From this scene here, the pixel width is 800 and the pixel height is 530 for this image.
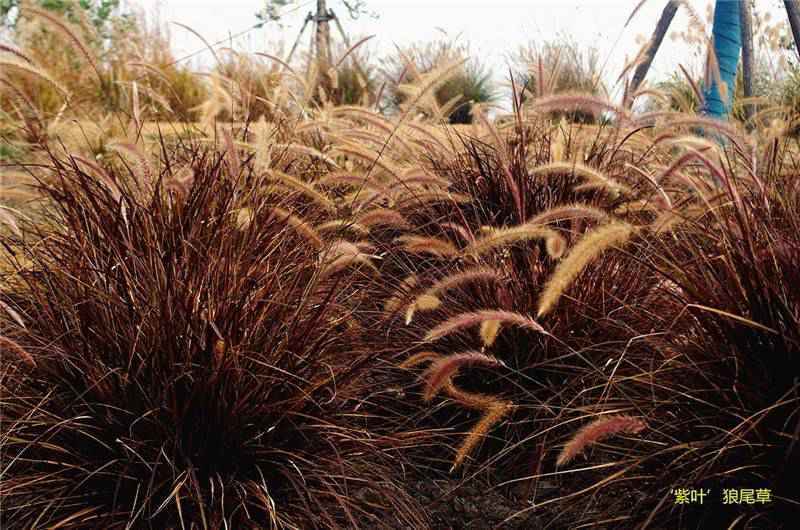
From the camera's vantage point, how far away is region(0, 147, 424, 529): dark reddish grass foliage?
2.22m

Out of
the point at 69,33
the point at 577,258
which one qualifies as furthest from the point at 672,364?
the point at 69,33

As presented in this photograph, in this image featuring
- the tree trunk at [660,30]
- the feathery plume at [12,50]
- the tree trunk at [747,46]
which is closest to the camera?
the feathery plume at [12,50]

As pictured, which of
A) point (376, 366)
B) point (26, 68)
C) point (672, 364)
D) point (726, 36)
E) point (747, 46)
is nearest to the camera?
point (672, 364)

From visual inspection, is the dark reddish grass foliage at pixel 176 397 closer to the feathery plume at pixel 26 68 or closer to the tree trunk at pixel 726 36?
the feathery plume at pixel 26 68

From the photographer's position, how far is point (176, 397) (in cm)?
223

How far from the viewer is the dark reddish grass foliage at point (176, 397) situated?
2.22 m

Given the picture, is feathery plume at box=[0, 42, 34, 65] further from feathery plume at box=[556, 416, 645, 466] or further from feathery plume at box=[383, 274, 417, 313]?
feathery plume at box=[556, 416, 645, 466]

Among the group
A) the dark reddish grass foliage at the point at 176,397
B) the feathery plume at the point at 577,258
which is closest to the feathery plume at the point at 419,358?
the dark reddish grass foliage at the point at 176,397

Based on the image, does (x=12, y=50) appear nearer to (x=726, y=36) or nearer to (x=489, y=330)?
(x=489, y=330)

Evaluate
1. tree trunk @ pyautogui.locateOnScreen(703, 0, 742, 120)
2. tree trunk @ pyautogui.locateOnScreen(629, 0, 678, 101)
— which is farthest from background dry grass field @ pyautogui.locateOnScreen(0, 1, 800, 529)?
tree trunk @ pyautogui.locateOnScreen(703, 0, 742, 120)

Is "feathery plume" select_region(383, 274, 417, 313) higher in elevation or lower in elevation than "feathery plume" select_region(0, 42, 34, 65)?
lower

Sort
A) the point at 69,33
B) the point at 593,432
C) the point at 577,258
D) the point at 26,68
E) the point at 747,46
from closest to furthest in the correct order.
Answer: the point at 593,432
the point at 577,258
the point at 26,68
the point at 69,33
the point at 747,46

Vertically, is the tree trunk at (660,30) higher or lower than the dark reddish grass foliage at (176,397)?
higher

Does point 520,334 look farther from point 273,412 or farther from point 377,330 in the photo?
point 273,412
